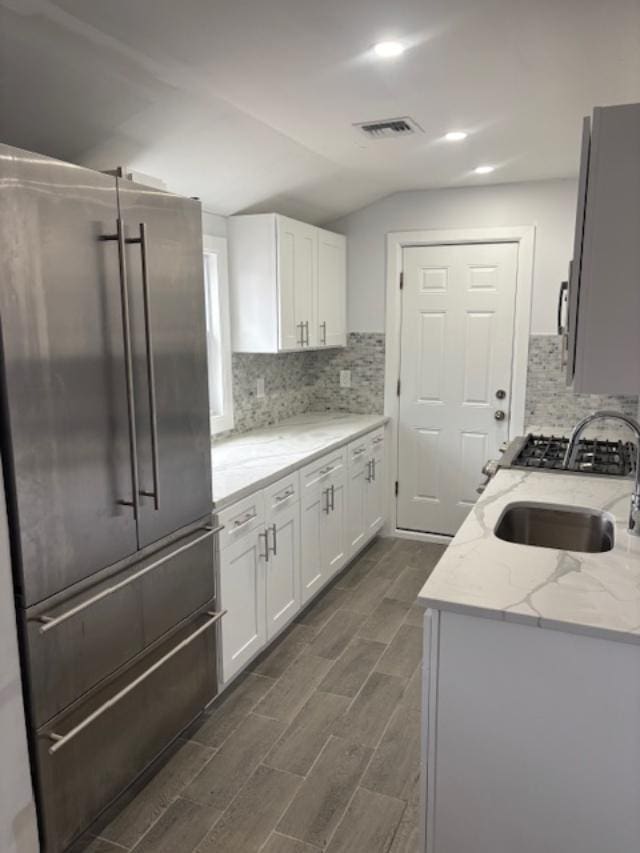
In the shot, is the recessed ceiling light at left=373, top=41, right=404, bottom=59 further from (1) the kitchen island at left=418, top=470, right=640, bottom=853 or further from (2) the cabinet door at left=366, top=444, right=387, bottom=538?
(2) the cabinet door at left=366, top=444, right=387, bottom=538

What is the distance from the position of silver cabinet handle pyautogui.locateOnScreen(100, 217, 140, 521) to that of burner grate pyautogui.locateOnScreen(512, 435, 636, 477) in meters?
1.73

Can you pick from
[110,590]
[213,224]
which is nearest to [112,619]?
[110,590]

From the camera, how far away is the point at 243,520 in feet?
8.43

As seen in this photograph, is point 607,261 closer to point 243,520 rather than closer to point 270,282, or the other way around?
point 243,520

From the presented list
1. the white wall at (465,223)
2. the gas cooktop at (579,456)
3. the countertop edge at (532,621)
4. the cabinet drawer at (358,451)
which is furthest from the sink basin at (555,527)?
the white wall at (465,223)

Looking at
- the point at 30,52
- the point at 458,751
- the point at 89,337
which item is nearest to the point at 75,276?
the point at 89,337

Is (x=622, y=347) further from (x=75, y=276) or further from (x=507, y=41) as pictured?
(x=75, y=276)

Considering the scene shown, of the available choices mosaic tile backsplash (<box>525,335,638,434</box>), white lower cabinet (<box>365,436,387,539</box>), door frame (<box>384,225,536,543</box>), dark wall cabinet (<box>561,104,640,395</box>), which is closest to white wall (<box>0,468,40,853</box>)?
dark wall cabinet (<box>561,104,640,395</box>)

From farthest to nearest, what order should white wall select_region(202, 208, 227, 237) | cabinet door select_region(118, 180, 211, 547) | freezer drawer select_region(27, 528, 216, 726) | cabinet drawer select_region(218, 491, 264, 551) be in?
1. white wall select_region(202, 208, 227, 237)
2. cabinet drawer select_region(218, 491, 264, 551)
3. cabinet door select_region(118, 180, 211, 547)
4. freezer drawer select_region(27, 528, 216, 726)

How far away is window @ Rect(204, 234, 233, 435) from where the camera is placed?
3451mm

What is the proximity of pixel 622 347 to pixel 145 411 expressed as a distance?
1387 mm

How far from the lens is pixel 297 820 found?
79.1 inches

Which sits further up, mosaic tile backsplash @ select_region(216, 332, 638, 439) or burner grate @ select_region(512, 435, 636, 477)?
mosaic tile backsplash @ select_region(216, 332, 638, 439)

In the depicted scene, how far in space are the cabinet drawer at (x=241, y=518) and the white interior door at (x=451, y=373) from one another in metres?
1.98
